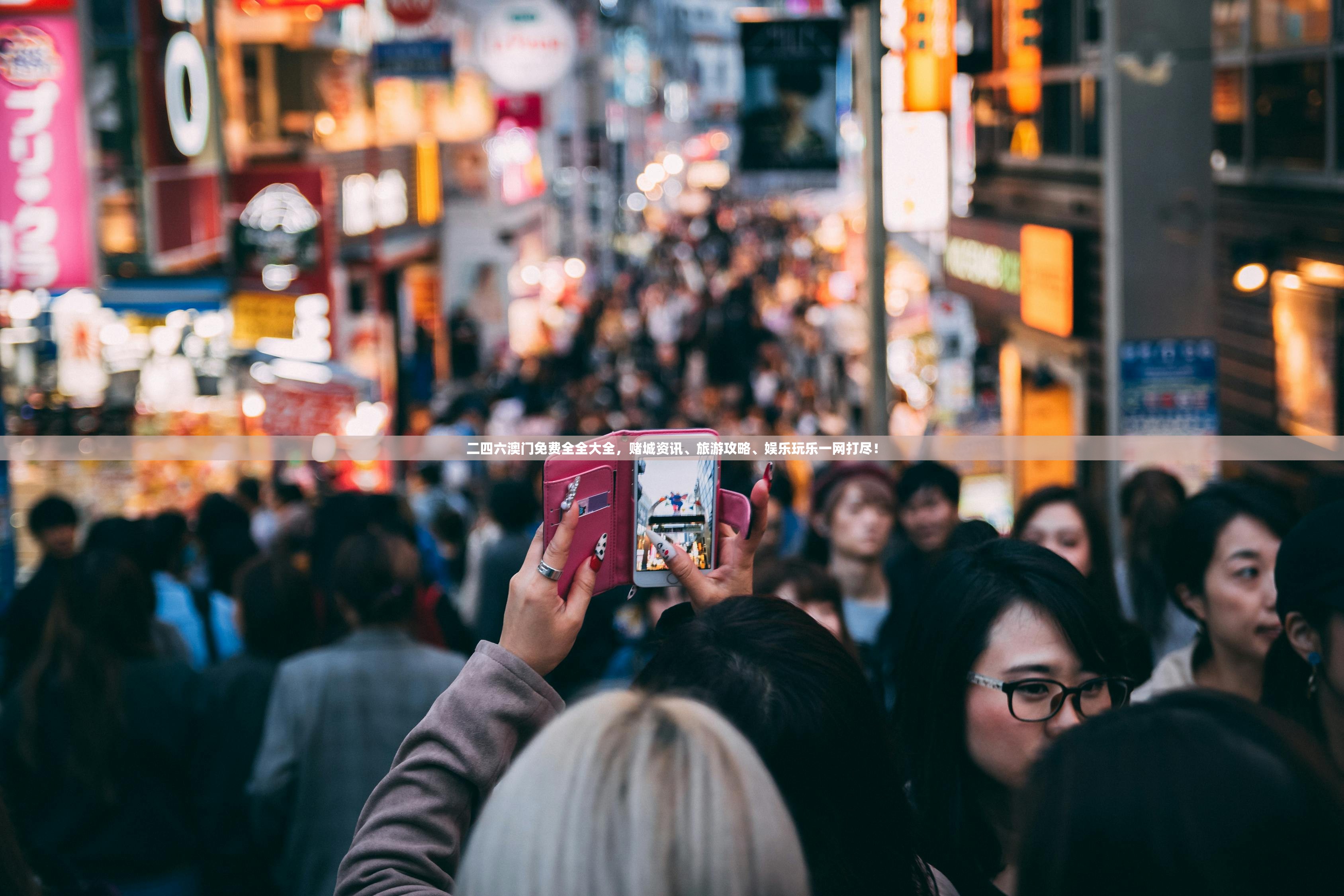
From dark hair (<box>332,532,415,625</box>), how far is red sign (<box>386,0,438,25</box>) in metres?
16.1

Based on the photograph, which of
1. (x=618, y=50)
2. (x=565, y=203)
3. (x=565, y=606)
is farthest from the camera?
(x=618, y=50)

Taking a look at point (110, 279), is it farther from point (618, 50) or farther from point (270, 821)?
point (618, 50)

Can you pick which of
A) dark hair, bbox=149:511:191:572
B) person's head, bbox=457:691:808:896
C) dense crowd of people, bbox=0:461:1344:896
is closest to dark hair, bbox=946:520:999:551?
dense crowd of people, bbox=0:461:1344:896

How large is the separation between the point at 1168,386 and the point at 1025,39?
6151 mm

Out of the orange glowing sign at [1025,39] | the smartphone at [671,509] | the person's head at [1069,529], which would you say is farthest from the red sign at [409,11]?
the smartphone at [671,509]

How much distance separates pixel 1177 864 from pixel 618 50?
169 ft

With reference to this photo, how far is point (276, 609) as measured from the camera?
4.89 metres

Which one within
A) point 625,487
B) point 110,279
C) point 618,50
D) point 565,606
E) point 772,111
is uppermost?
point 618,50

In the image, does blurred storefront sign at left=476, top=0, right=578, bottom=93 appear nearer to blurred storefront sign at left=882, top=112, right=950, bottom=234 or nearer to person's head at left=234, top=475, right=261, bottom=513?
blurred storefront sign at left=882, top=112, right=950, bottom=234

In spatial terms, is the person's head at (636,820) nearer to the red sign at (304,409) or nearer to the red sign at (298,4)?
the red sign at (304,409)

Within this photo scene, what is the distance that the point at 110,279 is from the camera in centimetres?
1295

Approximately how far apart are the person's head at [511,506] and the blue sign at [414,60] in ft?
36.8

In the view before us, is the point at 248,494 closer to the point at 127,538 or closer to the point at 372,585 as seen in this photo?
the point at 127,538

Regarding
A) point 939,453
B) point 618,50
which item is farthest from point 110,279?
point 618,50
